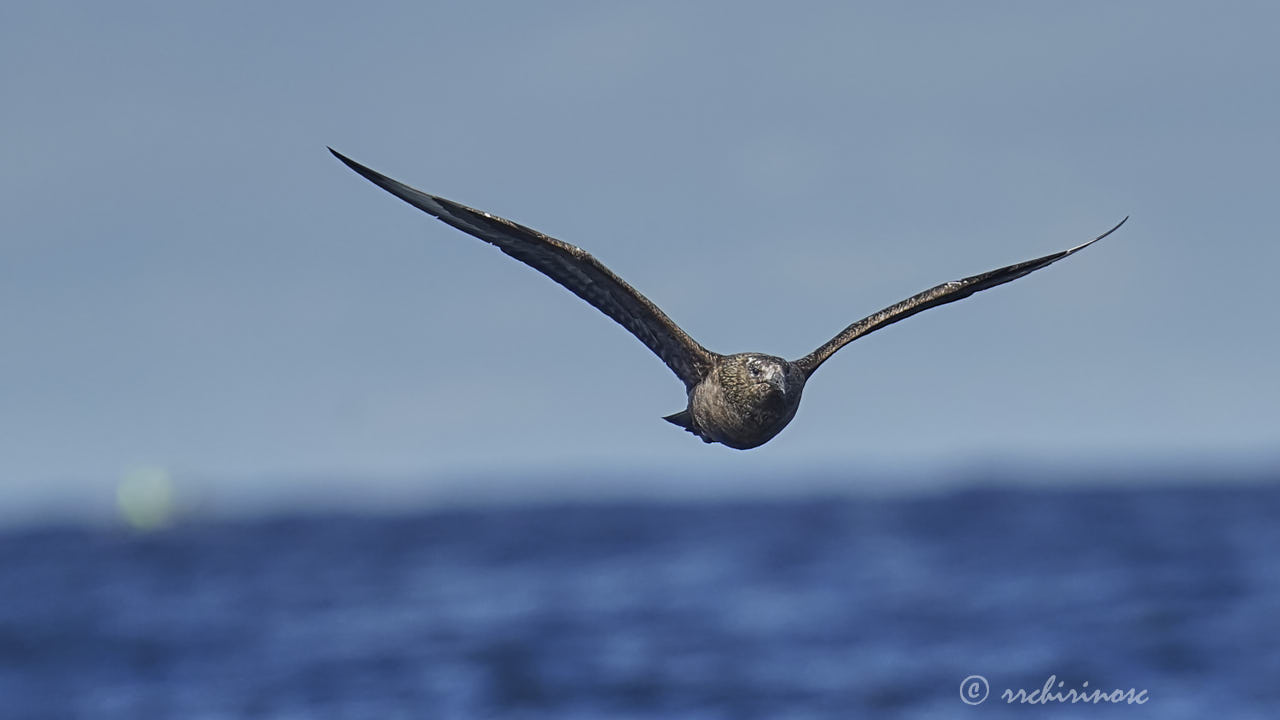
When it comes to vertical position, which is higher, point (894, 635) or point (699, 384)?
point (699, 384)

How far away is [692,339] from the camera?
1302 cm

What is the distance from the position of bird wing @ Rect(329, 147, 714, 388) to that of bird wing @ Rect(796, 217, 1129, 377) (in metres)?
0.90

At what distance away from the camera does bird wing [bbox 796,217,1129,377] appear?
41.7ft

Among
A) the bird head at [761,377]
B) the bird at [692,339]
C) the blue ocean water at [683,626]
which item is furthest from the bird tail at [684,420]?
the blue ocean water at [683,626]

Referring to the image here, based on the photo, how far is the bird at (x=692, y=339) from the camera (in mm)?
11914

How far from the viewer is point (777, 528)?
3418 inches

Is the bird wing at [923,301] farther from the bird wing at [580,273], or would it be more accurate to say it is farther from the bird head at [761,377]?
the bird wing at [580,273]

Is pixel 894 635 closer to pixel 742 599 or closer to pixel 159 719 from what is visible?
pixel 742 599

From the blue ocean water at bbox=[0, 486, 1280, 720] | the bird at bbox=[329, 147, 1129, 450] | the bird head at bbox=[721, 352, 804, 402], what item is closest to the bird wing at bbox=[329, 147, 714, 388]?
the bird at bbox=[329, 147, 1129, 450]

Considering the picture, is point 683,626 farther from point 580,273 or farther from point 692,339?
point 580,273

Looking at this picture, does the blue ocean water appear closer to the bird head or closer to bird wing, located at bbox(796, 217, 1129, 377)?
bird wing, located at bbox(796, 217, 1129, 377)

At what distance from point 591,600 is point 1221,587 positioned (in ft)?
63.1

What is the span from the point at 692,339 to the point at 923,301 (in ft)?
6.28

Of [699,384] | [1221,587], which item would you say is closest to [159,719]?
[699,384]
